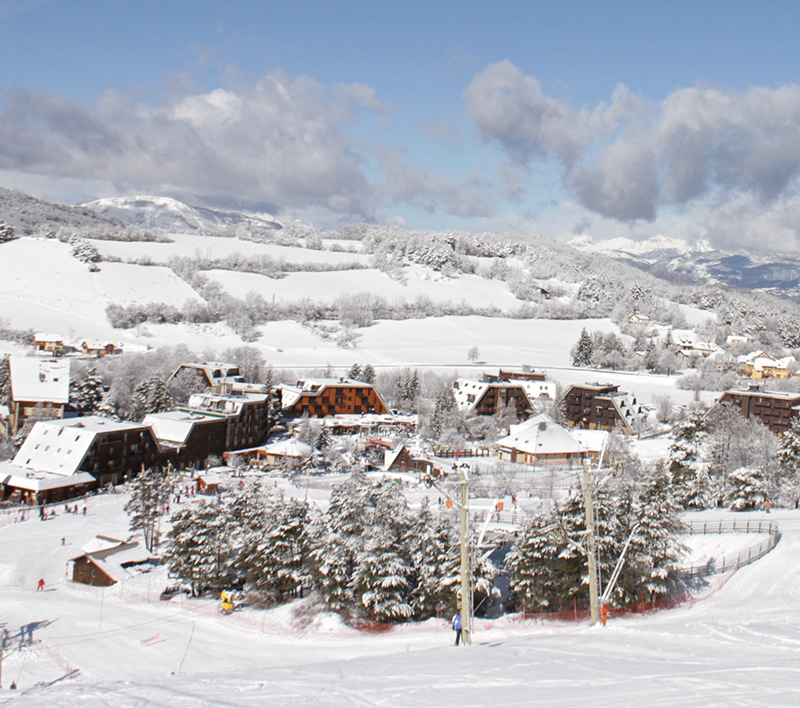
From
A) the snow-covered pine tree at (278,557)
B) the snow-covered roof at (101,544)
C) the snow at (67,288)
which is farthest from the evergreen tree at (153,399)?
the snow-covered pine tree at (278,557)

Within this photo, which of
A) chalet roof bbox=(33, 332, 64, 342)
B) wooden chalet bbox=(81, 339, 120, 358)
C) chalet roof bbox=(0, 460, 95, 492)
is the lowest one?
chalet roof bbox=(0, 460, 95, 492)

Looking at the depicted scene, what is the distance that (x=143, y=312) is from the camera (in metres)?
87.7

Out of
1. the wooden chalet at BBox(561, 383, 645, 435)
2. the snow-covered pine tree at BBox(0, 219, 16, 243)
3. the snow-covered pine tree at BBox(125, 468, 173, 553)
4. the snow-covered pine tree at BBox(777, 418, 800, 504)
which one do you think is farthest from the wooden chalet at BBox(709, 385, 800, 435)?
the snow-covered pine tree at BBox(0, 219, 16, 243)

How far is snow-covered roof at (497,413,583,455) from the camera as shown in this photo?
4784cm

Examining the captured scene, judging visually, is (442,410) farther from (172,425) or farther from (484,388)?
(172,425)

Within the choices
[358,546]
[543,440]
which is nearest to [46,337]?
[543,440]

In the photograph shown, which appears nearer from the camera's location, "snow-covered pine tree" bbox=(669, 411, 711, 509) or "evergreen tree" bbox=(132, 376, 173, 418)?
"snow-covered pine tree" bbox=(669, 411, 711, 509)

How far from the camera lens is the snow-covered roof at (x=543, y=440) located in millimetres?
47844

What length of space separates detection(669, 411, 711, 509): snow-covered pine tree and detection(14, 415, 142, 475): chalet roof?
105 feet

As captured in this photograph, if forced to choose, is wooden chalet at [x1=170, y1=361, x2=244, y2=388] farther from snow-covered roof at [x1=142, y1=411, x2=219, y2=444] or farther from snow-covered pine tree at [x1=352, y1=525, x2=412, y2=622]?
snow-covered pine tree at [x1=352, y1=525, x2=412, y2=622]

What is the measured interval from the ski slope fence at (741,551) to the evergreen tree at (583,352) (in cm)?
6436

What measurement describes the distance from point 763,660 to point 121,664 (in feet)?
50.5

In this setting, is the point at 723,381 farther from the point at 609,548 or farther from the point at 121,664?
the point at 121,664

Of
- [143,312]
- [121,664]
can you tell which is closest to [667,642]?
[121,664]
